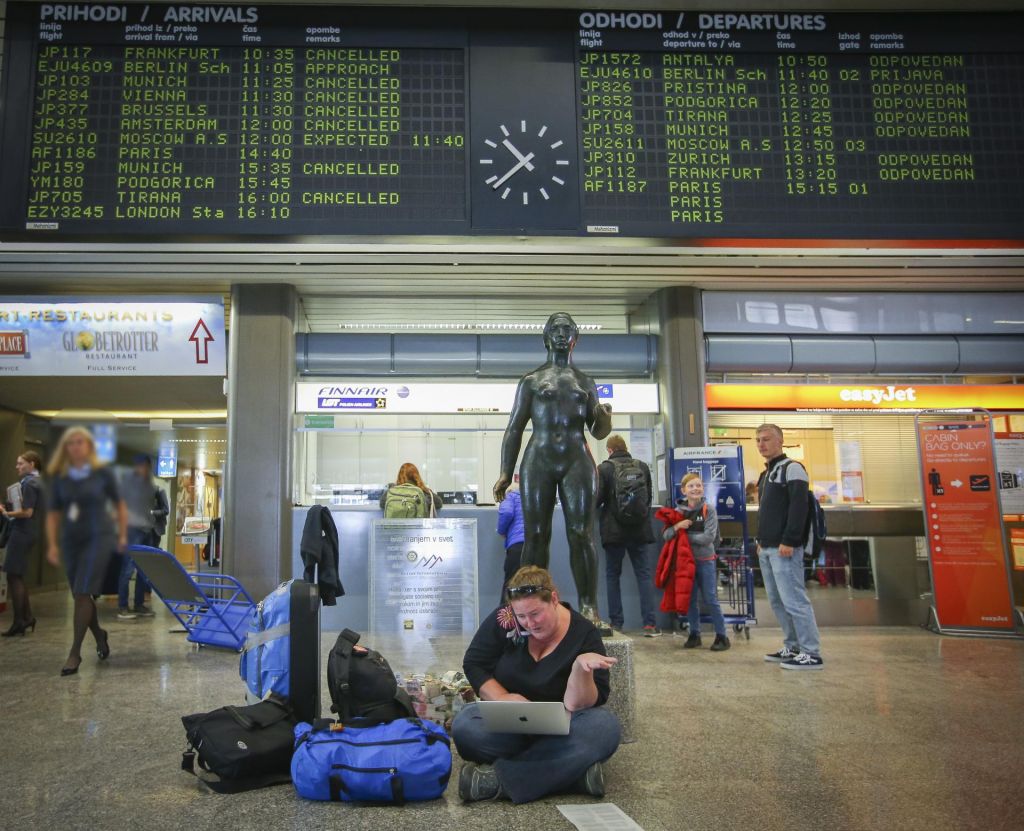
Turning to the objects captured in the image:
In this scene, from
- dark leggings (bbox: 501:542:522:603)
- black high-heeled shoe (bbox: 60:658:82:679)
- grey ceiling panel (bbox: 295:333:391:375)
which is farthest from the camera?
grey ceiling panel (bbox: 295:333:391:375)

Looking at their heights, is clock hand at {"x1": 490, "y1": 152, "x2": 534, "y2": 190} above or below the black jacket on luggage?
above

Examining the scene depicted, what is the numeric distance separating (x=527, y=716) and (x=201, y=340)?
7034mm

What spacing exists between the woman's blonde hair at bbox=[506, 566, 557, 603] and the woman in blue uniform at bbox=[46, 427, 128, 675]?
265 centimetres

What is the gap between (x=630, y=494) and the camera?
7.63 m

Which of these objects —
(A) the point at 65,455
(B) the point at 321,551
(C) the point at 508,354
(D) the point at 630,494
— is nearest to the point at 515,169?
(B) the point at 321,551

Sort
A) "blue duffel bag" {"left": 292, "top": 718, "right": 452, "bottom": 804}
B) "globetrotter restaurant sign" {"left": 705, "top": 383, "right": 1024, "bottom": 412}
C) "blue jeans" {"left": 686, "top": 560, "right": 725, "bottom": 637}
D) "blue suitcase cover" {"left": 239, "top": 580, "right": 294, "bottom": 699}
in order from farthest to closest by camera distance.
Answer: "globetrotter restaurant sign" {"left": 705, "top": 383, "right": 1024, "bottom": 412} < "blue jeans" {"left": 686, "top": 560, "right": 725, "bottom": 637} < "blue suitcase cover" {"left": 239, "top": 580, "right": 294, "bottom": 699} < "blue duffel bag" {"left": 292, "top": 718, "right": 452, "bottom": 804}

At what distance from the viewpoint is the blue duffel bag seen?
3.11 metres

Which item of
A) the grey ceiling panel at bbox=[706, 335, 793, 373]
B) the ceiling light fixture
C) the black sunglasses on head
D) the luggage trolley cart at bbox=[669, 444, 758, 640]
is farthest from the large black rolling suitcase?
the grey ceiling panel at bbox=[706, 335, 793, 373]

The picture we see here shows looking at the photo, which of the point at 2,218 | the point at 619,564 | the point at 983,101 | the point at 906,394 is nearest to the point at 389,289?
the point at 619,564

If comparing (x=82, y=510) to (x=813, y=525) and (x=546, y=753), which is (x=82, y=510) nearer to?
(x=546, y=753)

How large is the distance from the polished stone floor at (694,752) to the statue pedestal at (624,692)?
0.34ft

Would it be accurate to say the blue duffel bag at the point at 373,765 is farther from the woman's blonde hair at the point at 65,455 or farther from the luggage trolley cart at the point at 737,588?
the luggage trolley cart at the point at 737,588

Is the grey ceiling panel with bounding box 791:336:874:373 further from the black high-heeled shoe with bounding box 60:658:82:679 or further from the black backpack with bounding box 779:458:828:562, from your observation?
the black high-heeled shoe with bounding box 60:658:82:679

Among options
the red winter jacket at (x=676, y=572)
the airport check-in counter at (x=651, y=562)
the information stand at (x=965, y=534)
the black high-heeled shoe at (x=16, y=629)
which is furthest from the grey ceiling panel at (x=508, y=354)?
the black high-heeled shoe at (x=16, y=629)
